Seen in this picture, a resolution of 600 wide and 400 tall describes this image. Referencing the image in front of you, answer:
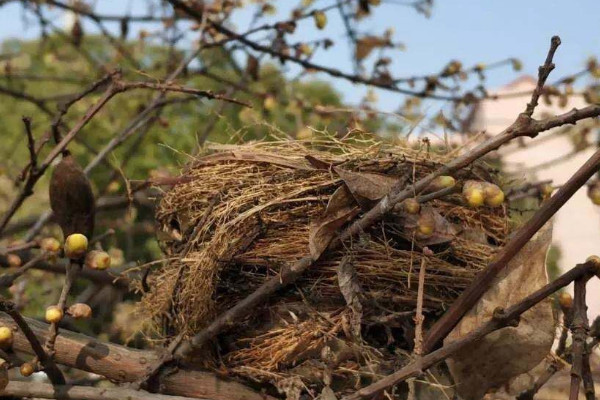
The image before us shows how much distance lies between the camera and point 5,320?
1275mm

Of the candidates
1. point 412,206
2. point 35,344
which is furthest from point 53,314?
point 412,206

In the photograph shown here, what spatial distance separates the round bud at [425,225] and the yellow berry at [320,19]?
1326mm

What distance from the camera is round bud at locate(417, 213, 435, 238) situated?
3.93ft

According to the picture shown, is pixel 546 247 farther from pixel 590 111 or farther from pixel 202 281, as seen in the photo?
pixel 202 281

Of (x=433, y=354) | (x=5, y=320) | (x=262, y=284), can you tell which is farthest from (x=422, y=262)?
(x=5, y=320)

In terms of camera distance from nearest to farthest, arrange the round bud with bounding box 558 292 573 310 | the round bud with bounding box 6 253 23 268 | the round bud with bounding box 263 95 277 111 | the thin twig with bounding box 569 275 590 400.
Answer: the thin twig with bounding box 569 275 590 400, the round bud with bounding box 558 292 573 310, the round bud with bounding box 6 253 23 268, the round bud with bounding box 263 95 277 111

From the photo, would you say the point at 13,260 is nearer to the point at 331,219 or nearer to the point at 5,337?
the point at 5,337

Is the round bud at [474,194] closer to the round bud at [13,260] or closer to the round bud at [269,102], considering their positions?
the round bud at [13,260]

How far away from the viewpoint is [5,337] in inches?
47.4

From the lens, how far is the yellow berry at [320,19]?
242 cm

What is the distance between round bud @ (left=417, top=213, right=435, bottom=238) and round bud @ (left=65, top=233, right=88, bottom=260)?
19.2 inches

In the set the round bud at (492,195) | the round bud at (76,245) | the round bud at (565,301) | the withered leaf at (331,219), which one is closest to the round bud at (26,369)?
the round bud at (76,245)

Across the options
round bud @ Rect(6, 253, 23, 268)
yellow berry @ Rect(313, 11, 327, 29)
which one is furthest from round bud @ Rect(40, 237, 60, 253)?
yellow berry @ Rect(313, 11, 327, 29)

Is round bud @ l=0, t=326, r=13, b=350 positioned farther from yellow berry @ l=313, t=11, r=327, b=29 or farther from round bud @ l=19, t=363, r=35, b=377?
yellow berry @ l=313, t=11, r=327, b=29
